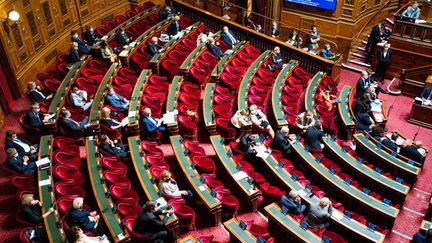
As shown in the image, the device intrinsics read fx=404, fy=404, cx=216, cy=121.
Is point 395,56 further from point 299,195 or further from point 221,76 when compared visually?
point 299,195

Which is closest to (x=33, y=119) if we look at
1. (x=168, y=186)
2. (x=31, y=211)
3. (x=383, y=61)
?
(x=31, y=211)

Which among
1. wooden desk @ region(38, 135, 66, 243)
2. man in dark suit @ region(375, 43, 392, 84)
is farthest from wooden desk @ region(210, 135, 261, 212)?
man in dark suit @ region(375, 43, 392, 84)

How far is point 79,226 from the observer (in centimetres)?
567

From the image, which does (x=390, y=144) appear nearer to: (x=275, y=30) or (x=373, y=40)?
(x=373, y=40)

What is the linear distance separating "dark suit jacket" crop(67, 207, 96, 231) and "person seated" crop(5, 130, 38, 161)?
1902 millimetres

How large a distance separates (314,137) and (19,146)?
5269mm

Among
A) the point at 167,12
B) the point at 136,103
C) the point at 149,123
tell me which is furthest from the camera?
the point at 167,12

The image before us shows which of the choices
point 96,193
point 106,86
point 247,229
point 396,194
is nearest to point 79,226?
point 96,193

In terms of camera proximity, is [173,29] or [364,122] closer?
[364,122]

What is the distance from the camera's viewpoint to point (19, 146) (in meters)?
7.02

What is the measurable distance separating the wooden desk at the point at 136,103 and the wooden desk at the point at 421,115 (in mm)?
6180

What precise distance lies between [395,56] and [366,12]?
7.04 ft

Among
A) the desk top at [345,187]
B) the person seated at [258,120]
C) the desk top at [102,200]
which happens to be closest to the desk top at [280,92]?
the person seated at [258,120]

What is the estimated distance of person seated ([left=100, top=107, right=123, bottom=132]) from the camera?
754cm
